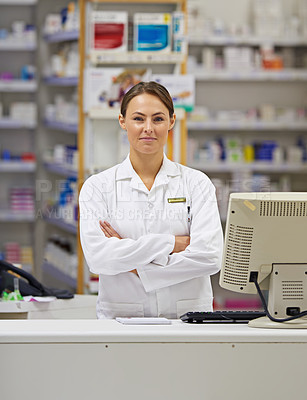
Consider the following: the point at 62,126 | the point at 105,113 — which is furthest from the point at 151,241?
Result: the point at 62,126

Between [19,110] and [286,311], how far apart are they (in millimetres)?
5183

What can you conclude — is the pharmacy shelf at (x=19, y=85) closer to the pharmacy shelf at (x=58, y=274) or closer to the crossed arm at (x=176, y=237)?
the pharmacy shelf at (x=58, y=274)

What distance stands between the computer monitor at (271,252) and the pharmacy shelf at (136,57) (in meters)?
2.50

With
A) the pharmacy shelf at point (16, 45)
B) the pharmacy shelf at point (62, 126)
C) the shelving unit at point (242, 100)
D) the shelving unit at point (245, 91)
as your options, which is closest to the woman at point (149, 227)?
the pharmacy shelf at point (62, 126)

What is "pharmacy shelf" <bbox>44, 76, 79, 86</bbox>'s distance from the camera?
6274mm

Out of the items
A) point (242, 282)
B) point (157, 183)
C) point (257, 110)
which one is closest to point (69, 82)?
point (257, 110)

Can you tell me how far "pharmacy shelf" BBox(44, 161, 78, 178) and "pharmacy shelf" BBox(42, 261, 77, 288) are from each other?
87 cm

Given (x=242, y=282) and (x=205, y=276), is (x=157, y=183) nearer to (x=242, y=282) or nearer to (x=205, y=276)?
(x=205, y=276)

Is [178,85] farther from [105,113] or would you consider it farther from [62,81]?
[62,81]

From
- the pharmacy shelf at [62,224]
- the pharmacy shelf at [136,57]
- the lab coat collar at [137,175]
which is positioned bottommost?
the pharmacy shelf at [62,224]
